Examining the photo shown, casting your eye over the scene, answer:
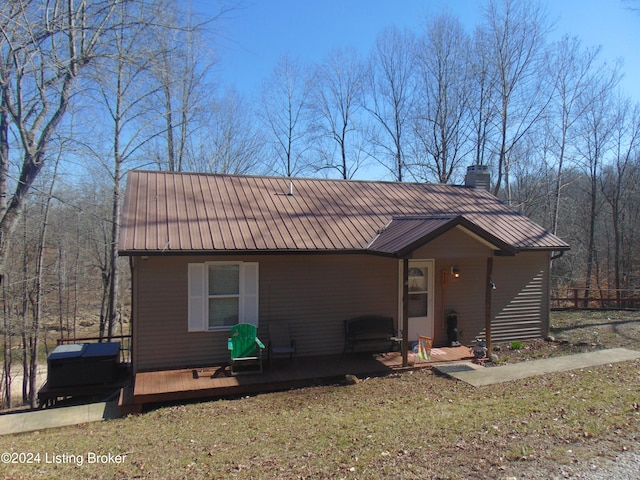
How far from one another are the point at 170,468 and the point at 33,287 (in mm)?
15811

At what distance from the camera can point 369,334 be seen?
353 inches

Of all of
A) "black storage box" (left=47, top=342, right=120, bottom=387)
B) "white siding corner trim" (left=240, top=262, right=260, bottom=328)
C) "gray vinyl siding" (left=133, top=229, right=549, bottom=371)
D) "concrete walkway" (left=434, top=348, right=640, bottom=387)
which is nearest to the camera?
"concrete walkway" (left=434, top=348, right=640, bottom=387)

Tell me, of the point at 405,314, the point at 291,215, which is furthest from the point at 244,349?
the point at 291,215

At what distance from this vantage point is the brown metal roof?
8.09m

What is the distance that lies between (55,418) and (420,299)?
7.22 m

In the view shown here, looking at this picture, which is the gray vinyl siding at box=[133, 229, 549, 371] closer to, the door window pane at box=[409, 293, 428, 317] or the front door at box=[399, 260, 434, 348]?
the front door at box=[399, 260, 434, 348]

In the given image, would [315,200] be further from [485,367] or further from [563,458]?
[563,458]

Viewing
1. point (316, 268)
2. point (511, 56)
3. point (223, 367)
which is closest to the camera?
point (223, 367)

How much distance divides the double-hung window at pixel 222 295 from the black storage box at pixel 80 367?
1830 mm

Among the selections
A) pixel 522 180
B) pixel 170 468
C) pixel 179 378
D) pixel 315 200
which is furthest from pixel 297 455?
pixel 522 180

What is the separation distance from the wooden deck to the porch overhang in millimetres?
2228

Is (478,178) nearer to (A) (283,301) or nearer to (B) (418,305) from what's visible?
(B) (418,305)

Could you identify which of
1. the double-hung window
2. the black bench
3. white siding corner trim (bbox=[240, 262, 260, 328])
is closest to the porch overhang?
the black bench

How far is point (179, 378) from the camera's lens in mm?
7484
